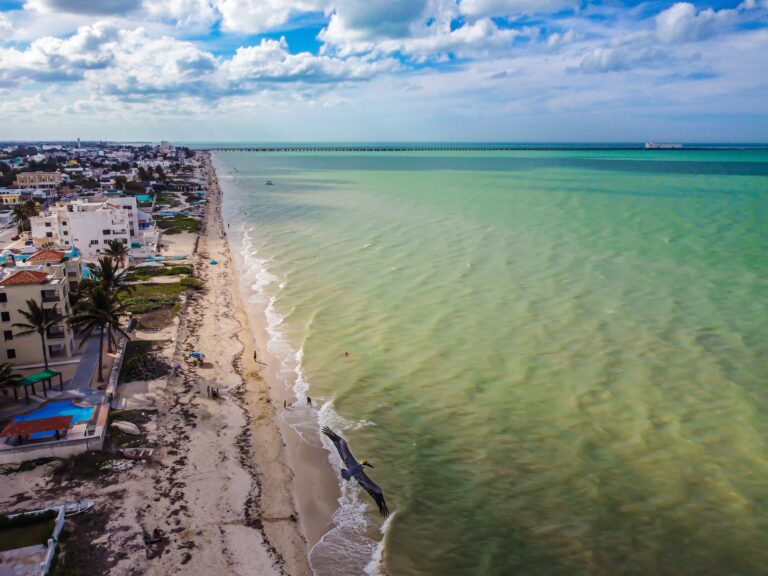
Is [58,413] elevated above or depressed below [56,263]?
below

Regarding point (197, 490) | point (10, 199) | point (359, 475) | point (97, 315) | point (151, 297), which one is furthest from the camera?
point (10, 199)

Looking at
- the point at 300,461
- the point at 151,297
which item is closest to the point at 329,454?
the point at 300,461

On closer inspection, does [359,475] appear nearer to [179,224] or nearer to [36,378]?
[36,378]

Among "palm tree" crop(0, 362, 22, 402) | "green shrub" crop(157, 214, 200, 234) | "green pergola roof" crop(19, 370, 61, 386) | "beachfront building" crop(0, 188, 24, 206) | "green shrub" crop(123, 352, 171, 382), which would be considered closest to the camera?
"palm tree" crop(0, 362, 22, 402)

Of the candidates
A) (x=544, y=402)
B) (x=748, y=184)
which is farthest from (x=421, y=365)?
(x=748, y=184)

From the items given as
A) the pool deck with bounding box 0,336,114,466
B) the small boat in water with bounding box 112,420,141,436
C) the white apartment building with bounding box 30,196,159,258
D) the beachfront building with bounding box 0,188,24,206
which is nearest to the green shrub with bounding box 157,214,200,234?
the white apartment building with bounding box 30,196,159,258

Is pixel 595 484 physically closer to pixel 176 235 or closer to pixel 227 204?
pixel 176 235

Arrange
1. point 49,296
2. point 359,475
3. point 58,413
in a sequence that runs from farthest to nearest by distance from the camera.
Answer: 1. point 49,296
2. point 58,413
3. point 359,475

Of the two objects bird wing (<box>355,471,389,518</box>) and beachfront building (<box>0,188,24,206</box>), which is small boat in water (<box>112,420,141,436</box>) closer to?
bird wing (<box>355,471,389,518</box>)
